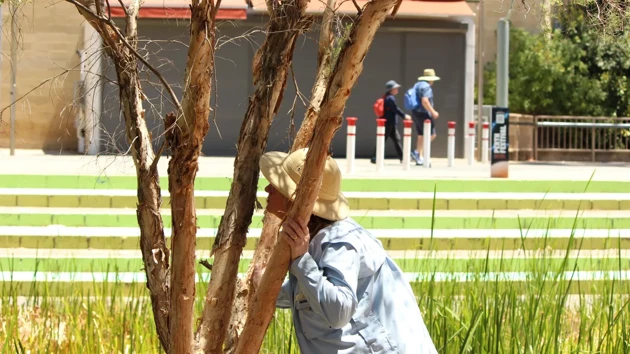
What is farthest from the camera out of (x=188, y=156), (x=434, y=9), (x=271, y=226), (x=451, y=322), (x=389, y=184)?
(x=434, y=9)

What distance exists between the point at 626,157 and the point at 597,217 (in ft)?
44.5

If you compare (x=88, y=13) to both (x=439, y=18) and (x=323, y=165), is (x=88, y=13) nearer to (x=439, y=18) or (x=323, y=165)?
(x=323, y=165)

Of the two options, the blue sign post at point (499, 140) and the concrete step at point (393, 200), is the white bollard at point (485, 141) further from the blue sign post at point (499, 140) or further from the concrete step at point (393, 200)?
the concrete step at point (393, 200)

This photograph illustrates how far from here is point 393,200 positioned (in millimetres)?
12102

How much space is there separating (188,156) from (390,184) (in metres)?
9.79

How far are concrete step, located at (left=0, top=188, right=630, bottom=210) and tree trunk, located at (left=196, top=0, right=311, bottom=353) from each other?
25.5 feet

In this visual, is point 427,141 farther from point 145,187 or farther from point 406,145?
point 145,187

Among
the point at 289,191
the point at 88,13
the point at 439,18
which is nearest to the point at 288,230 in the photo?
the point at 289,191

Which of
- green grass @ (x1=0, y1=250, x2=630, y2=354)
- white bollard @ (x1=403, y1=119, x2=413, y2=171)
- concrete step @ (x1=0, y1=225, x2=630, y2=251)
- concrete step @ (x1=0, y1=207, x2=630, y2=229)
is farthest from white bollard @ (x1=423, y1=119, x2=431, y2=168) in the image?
green grass @ (x1=0, y1=250, x2=630, y2=354)

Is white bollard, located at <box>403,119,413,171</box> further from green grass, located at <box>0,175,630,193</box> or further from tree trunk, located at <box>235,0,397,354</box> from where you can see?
tree trunk, located at <box>235,0,397,354</box>

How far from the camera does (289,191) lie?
3.21 meters

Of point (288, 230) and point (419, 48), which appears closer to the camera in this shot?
point (288, 230)

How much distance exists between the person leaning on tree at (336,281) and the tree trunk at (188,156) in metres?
0.24

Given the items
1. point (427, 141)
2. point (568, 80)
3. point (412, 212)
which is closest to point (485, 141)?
point (427, 141)
